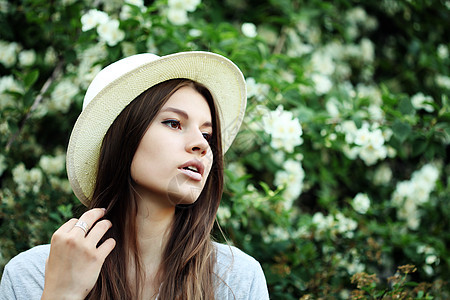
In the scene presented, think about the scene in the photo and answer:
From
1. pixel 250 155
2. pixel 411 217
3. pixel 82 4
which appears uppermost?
pixel 82 4

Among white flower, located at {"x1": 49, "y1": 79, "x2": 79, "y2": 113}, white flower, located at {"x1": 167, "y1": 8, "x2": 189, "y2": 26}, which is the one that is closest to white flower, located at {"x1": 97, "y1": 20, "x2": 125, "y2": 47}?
white flower, located at {"x1": 167, "y1": 8, "x2": 189, "y2": 26}

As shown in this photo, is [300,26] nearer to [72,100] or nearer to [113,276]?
[72,100]

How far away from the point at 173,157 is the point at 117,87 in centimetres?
28

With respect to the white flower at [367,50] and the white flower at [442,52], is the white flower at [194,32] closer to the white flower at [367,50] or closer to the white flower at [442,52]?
the white flower at [367,50]

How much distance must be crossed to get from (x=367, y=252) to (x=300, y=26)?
1730 millimetres

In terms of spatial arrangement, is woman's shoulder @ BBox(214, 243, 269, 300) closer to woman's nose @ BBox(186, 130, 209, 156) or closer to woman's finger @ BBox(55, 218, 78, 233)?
woman's nose @ BBox(186, 130, 209, 156)

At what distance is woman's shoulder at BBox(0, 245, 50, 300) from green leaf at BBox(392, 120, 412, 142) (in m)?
1.63

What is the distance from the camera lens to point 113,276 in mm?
→ 1374

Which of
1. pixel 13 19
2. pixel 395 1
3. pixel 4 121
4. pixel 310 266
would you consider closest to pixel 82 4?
pixel 13 19

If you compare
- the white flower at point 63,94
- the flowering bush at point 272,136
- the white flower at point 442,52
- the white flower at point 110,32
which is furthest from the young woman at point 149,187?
the white flower at point 442,52

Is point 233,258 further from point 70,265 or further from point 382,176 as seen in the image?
point 382,176

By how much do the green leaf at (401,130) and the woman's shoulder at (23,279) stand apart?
64.1 inches

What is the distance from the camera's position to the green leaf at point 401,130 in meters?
2.16

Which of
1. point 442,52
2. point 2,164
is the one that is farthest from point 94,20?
point 442,52
